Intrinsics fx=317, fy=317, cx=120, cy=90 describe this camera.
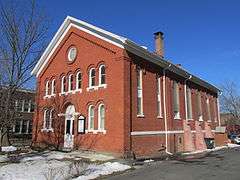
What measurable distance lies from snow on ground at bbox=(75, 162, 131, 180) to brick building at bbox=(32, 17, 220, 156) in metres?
3.44

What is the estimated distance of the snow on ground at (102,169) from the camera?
13992mm

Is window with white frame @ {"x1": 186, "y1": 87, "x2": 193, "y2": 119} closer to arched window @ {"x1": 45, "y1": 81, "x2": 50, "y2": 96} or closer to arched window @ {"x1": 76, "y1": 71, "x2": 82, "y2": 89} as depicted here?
arched window @ {"x1": 76, "y1": 71, "x2": 82, "y2": 89}

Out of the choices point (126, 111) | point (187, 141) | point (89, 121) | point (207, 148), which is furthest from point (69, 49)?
point (207, 148)

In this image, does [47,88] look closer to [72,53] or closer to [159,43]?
[72,53]

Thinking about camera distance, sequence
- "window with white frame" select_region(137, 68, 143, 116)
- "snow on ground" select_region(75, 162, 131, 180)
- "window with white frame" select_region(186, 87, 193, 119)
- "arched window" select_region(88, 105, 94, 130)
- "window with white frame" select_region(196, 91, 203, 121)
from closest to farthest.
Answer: "snow on ground" select_region(75, 162, 131, 180)
"window with white frame" select_region(137, 68, 143, 116)
"arched window" select_region(88, 105, 94, 130)
"window with white frame" select_region(186, 87, 193, 119)
"window with white frame" select_region(196, 91, 203, 121)

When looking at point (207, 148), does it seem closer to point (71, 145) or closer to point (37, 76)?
point (71, 145)

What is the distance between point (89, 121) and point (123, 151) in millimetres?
4057

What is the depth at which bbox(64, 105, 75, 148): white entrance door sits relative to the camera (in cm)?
2411

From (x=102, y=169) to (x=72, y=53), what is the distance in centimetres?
1252

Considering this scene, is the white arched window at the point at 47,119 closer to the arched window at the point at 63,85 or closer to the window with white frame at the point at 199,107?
the arched window at the point at 63,85

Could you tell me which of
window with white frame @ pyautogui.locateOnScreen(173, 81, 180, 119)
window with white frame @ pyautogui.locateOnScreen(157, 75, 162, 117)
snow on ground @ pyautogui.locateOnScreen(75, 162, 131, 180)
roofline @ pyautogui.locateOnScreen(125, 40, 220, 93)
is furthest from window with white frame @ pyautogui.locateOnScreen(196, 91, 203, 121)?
snow on ground @ pyautogui.locateOnScreen(75, 162, 131, 180)

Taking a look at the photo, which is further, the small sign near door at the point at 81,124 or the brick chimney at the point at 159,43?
the brick chimney at the point at 159,43

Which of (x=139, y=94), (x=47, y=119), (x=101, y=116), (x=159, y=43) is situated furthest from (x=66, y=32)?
(x=159, y=43)

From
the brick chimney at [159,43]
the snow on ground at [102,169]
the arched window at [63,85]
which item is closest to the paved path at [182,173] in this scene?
the snow on ground at [102,169]
